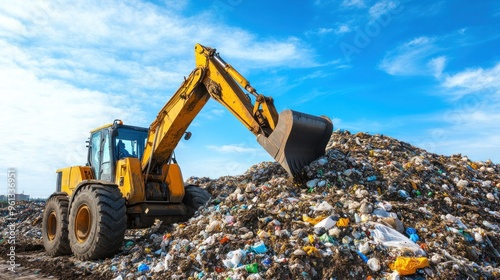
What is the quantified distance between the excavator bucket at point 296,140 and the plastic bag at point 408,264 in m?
1.93

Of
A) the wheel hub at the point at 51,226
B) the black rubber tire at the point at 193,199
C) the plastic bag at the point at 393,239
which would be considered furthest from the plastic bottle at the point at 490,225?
the wheel hub at the point at 51,226

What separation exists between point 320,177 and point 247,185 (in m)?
1.21

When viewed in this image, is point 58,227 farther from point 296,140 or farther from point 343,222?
point 343,222

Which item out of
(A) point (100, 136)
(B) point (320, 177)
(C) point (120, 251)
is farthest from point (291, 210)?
(A) point (100, 136)

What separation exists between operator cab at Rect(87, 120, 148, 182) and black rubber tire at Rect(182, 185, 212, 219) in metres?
1.21

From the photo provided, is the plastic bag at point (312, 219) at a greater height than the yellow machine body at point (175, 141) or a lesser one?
lesser

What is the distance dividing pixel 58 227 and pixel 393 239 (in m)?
6.11

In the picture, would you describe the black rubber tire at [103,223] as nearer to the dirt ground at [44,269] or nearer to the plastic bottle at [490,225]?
the dirt ground at [44,269]

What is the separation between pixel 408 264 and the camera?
4027 millimetres

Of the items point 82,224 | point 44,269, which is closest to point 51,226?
point 82,224

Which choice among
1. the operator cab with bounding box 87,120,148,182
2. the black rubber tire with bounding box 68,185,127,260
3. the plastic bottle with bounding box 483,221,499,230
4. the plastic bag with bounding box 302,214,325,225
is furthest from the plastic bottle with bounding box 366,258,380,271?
the operator cab with bounding box 87,120,148,182

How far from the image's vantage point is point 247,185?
6.20 meters

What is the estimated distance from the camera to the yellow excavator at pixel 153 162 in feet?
18.6

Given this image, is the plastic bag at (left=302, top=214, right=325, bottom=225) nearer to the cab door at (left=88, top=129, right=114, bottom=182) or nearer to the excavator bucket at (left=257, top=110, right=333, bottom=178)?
the excavator bucket at (left=257, top=110, right=333, bottom=178)
